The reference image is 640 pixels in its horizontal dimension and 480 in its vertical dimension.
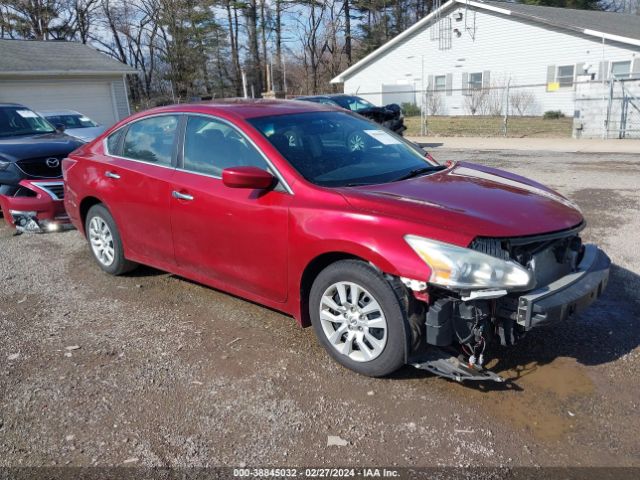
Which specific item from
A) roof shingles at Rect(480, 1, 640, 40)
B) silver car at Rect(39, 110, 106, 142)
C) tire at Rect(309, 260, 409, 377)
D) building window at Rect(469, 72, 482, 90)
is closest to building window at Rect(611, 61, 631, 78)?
roof shingles at Rect(480, 1, 640, 40)

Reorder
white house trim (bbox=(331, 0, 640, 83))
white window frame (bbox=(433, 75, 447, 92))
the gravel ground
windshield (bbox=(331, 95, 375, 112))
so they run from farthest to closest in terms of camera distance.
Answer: white window frame (bbox=(433, 75, 447, 92)), white house trim (bbox=(331, 0, 640, 83)), windshield (bbox=(331, 95, 375, 112)), the gravel ground

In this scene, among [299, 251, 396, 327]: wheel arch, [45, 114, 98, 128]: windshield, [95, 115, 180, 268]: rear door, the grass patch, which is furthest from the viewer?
the grass patch

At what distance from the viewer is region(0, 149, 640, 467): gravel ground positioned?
279 cm

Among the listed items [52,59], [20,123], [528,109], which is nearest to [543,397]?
[20,123]

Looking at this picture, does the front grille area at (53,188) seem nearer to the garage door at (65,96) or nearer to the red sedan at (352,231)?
the red sedan at (352,231)

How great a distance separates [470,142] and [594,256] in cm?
1575

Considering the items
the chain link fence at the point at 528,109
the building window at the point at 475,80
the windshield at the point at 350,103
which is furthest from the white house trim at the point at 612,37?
the windshield at the point at 350,103

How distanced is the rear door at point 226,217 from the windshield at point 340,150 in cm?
22

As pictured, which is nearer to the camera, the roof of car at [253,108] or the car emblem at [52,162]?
the roof of car at [253,108]

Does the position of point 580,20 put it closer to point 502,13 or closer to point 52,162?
point 502,13

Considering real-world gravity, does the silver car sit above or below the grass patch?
above

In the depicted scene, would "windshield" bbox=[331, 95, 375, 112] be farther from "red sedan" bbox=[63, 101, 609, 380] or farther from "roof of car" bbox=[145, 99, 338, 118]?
"red sedan" bbox=[63, 101, 609, 380]

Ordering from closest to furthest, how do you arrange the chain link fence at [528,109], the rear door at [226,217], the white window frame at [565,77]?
the rear door at [226,217] < the chain link fence at [528,109] < the white window frame at [565,77]

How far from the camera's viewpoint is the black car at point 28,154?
715 cm
